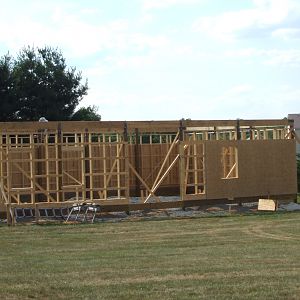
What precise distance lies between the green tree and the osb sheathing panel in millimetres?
20915

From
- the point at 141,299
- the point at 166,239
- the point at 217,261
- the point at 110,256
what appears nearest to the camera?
the point at 141,299

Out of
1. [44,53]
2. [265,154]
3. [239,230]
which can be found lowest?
[239,230]

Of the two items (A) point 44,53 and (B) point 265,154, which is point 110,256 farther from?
(A) point 44,53

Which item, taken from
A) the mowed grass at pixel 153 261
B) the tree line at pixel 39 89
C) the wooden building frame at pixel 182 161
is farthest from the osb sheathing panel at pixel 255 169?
the tree line at pixel 39 89

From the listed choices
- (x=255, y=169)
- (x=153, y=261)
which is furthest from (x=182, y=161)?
(x=153, y=261)

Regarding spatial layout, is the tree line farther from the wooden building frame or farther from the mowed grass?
the mowed grass

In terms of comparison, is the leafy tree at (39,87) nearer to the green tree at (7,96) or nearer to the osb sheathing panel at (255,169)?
the green tree at (7,96)

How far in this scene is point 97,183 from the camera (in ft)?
91.8

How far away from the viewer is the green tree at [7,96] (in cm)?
4016

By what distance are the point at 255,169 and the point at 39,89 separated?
22.0m

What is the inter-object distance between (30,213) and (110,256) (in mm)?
10106

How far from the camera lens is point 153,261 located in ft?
34.1

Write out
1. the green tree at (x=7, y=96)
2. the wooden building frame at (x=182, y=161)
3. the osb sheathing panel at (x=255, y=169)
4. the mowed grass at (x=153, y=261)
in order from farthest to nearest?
the green tree at (x=7, y=96), the osb sheathing panel at (x=255, y=169), the wooden building frame at (x=182, y=161), the mowed grass at (x=153, y=261)

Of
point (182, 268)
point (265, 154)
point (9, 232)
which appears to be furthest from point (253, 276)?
point (265, 154)
